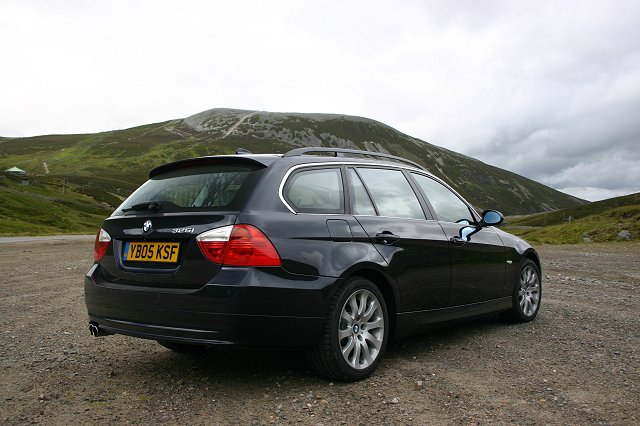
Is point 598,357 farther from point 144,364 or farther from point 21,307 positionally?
point 21,307

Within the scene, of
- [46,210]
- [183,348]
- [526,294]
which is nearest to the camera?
[183,348]

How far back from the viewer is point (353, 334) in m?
4.62

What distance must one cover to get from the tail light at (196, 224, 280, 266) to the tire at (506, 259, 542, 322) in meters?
3.92

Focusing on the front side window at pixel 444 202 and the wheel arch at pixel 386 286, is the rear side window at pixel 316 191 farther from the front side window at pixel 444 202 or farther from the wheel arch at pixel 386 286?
the front side window at pixel 444 202

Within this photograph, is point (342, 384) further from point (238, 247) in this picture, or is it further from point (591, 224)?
point (591, 224)

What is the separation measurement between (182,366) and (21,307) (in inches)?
181

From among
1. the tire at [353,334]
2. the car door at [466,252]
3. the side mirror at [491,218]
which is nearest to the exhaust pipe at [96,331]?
the tire at [353,334]

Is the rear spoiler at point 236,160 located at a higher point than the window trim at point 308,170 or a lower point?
higher

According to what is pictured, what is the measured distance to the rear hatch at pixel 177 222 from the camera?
13.9 ft

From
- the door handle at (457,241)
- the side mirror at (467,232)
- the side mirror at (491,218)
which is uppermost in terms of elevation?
the side mirror at (491,218)

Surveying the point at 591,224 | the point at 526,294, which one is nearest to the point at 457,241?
the point at 526,294

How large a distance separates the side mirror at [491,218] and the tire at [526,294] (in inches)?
41.7

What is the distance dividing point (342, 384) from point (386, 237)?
132 centimetres

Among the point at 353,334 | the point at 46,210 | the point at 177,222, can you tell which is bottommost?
the point at 46,210
